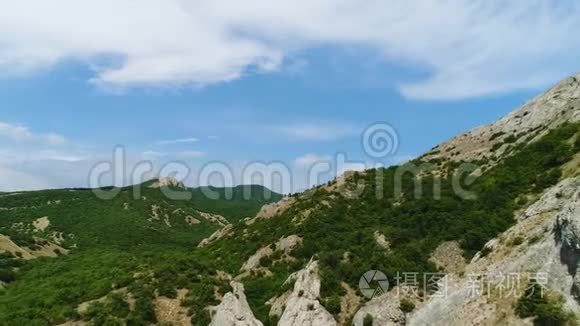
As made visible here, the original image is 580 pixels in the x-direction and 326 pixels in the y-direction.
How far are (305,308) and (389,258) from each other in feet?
39.2

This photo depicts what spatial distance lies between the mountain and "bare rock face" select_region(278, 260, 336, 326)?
11cm

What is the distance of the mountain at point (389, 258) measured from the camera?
99.3 ft

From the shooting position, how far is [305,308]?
1491 inches

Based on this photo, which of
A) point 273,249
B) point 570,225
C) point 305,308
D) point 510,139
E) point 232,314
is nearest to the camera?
point 570,225

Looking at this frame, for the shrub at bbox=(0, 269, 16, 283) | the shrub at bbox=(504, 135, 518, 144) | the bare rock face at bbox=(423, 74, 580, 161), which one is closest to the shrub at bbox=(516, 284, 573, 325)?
the bare rock face at bbox=(423, 74, 580, 161)

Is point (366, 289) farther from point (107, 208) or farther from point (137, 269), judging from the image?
point (107, 208)

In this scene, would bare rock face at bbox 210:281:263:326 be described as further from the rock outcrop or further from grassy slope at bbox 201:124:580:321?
the rock outcrop

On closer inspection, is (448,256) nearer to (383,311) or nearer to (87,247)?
(383,311)

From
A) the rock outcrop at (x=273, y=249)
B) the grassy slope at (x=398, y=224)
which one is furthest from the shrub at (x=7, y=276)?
the rock outcrop at (x=273, y=249)

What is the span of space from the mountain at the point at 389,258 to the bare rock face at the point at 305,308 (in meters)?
0.11

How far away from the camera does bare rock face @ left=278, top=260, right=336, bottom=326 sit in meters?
37.4

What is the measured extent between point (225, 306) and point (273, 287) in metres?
12.8

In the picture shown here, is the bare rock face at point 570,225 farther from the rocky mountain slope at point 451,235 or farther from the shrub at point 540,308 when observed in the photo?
the shrub at point 540,308

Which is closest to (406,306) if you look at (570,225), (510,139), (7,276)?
(570,225)
